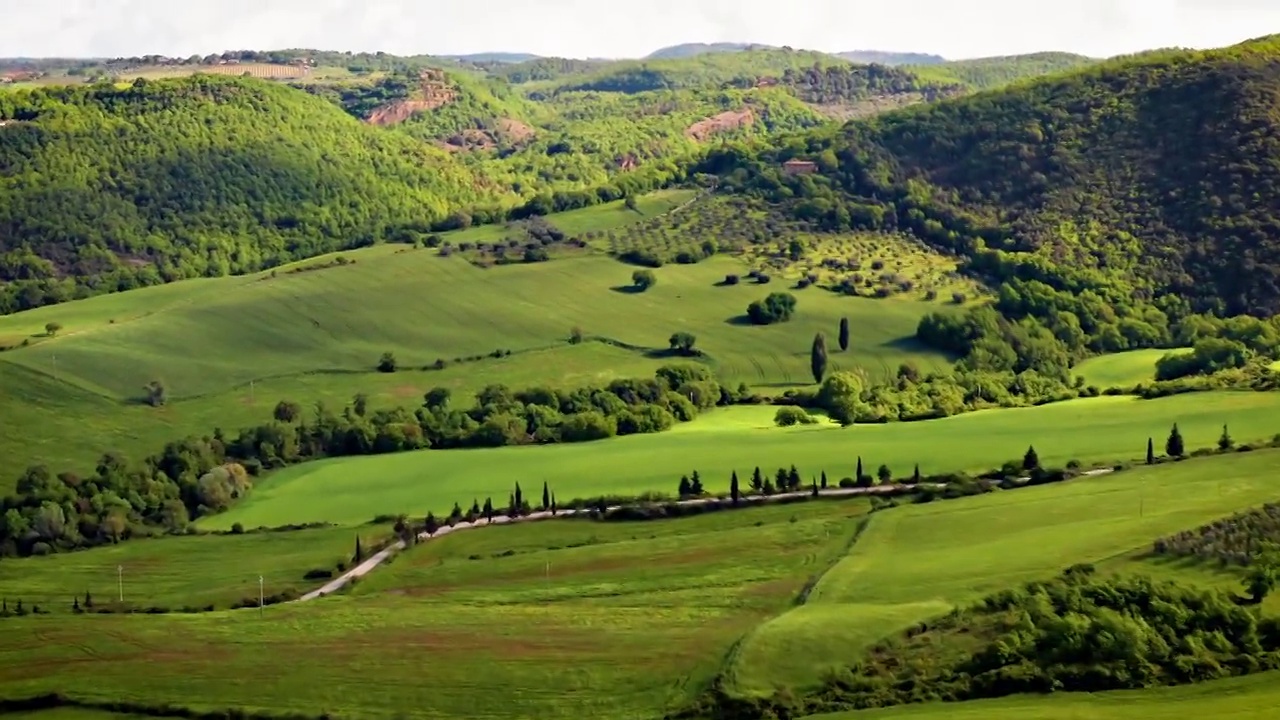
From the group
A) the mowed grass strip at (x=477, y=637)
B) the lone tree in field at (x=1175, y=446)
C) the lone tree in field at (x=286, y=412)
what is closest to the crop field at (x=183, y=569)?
the mowed grass strip at (x=477, y=637)

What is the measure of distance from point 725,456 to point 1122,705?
143ft

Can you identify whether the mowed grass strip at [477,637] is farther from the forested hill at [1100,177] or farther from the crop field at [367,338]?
the forested hill at [1100,177]

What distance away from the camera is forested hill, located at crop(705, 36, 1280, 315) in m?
162

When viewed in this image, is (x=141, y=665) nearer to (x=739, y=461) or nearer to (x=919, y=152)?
(x=739, y=461)

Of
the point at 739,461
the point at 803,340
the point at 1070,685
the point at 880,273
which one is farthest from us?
the point at 880,273

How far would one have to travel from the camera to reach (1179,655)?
68688 mm

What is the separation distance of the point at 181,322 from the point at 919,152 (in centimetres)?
7941

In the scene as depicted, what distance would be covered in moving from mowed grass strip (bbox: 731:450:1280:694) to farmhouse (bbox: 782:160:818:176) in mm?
97779

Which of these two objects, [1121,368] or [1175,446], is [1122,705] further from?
[1121,368]

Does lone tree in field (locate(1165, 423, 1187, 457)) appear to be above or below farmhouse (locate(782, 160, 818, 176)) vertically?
below

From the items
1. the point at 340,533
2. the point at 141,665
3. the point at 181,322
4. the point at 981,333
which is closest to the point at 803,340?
the point at 981,333

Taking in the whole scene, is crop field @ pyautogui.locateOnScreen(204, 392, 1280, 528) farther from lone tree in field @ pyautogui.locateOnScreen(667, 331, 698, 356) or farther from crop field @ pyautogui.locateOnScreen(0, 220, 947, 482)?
lone tree in field @ pyautogui.locateOnScreen(667, 331, 698, 356)

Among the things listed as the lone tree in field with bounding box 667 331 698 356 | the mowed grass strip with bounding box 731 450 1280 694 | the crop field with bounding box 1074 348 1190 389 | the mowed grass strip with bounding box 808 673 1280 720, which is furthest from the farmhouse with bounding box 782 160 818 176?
the mowed grass strip with bounding box 808 673 1280 720

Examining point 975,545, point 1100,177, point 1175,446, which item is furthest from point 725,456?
point 1100,177
